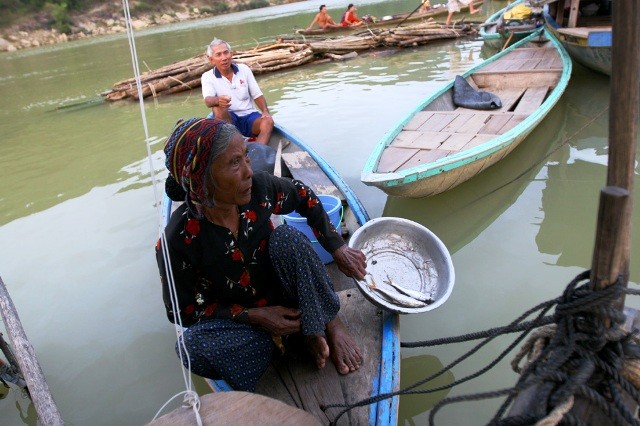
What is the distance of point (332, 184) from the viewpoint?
3258 millimetres

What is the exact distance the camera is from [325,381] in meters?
1.86

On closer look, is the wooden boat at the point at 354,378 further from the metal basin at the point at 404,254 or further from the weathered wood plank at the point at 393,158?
the weathered wood plank at the point at 393,158

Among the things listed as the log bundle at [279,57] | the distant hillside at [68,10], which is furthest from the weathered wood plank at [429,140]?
the distant hillside at [68,10]

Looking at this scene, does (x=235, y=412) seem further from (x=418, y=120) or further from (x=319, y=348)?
(x=418, y=120)

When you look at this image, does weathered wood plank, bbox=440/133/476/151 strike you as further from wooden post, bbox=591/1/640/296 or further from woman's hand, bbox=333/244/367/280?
wooden post, bbox=591/1/640/296

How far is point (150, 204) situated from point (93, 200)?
750mm

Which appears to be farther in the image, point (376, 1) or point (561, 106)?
point (376, 1)

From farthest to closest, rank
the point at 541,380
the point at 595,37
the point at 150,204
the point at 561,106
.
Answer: the point at 561,106 → the point at 595,37 → the point at 150,204 → the point at 541,380

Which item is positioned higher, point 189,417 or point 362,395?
point 189,417

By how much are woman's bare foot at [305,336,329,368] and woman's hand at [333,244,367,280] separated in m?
0.32

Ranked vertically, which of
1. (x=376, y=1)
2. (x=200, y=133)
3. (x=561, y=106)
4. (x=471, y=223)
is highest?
(x=376, y=1)

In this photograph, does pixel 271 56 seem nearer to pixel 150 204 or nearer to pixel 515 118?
pixel 150 204

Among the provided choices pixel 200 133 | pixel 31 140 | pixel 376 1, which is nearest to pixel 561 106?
pixel 200 133

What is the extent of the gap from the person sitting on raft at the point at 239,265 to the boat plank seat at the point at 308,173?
1179mm
